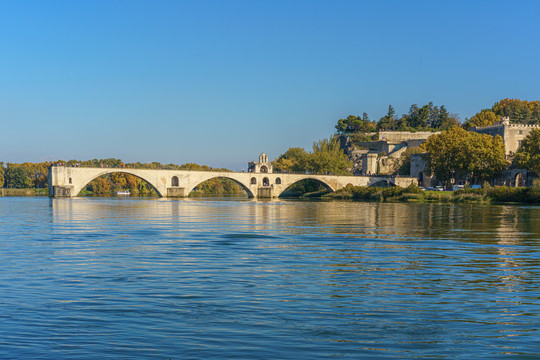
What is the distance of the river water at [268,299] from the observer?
787cm

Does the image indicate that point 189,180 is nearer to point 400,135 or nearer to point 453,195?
point 453,195

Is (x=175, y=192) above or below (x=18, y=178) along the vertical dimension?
below

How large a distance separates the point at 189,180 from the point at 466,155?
4110cm

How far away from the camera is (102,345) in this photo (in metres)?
7.86

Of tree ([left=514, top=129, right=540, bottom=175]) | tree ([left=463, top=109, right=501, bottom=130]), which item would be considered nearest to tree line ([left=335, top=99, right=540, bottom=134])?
tree ([left=463, top=109, right=501, bottom=130])

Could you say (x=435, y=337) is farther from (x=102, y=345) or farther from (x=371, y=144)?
(x=371, y=144)

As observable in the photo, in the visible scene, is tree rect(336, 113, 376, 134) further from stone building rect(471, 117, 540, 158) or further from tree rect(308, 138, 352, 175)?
stone building rect(471, 117, 540, 158)

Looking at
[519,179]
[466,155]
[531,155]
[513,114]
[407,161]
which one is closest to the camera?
[531,155]

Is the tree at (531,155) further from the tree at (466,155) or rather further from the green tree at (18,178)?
the green tree at (18,178)

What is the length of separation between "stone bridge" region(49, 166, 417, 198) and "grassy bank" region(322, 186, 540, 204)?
53.8ft

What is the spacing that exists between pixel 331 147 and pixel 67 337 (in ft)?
348

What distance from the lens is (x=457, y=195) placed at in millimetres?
63844

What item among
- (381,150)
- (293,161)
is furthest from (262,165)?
(381,150)

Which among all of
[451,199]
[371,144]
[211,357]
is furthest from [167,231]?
[371,144]
